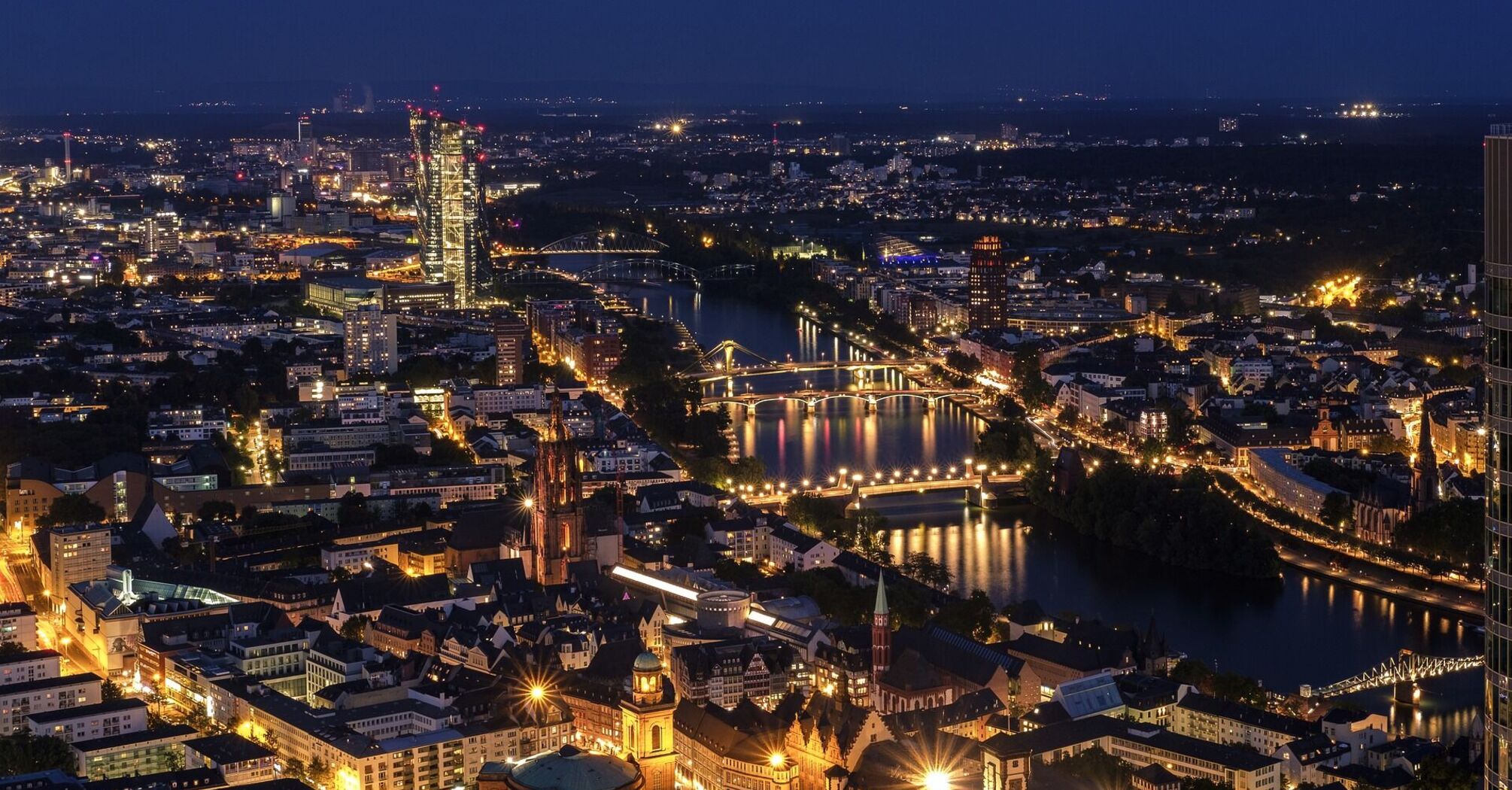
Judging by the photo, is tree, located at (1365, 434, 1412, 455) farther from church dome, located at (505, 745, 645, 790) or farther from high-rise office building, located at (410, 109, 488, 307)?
high-rise office building, located at (410, 109, 488, 307)

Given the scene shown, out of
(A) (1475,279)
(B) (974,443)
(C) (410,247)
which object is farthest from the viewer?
(C) (410,247)

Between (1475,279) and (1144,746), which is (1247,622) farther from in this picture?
(1475,279)

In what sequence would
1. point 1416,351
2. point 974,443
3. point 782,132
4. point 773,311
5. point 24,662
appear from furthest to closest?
point 782,132
point 773,311
point 1416,351
point 974,443
point 24,662

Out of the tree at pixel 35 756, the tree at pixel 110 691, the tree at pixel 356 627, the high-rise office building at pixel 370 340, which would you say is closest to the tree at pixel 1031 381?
the high-rise office building at pixel 370 340

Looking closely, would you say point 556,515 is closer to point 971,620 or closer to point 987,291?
point 971,620

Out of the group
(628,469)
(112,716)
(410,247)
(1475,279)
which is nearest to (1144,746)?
(112,716)

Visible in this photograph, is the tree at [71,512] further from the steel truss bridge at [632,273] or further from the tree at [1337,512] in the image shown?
the steel truss bridge at [632,273]

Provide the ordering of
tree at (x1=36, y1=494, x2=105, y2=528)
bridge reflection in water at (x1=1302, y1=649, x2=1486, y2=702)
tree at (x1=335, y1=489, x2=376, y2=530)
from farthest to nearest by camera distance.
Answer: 1. tree at (x1=335, y1=489, x2=376, y2=530)
2. tree at (x1=36, y1=494, x2=105, y2=528)
3. bridge reflection in water at (x1=1302, y1=649, x2=1486, y2=702)

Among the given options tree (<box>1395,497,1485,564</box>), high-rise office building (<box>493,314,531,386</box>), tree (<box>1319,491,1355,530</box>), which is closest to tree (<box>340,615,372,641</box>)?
tree (<box>1395,497,1485,564</box>)
